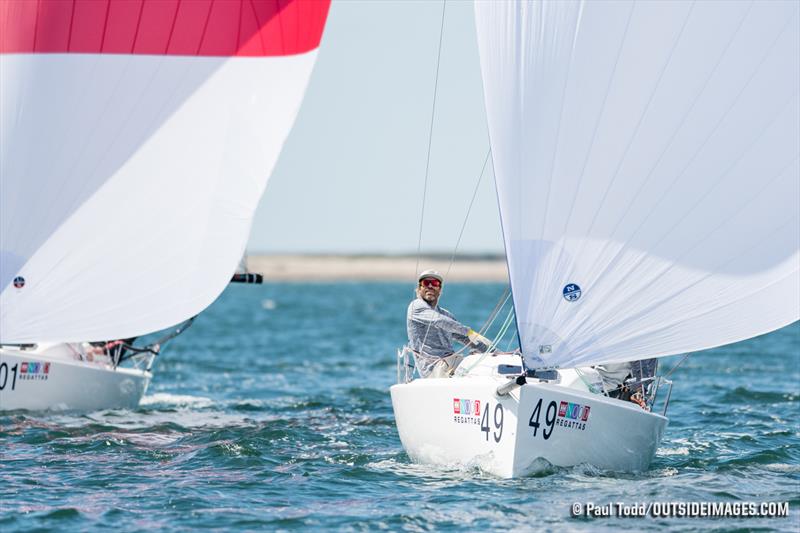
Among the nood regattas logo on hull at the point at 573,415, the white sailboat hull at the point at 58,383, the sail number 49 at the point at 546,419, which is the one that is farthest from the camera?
the white sailboat hull at the point at 58,383

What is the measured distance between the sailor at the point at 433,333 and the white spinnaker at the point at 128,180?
293 centimetres

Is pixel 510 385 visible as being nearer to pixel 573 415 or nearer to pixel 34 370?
pixel 573 415

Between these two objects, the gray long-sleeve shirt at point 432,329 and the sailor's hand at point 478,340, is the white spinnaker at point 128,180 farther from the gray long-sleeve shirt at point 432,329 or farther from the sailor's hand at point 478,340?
the sailor's hand at point 478,340

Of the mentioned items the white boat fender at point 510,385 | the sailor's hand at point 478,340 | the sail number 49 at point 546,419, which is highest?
the sailor's hand at point 478,340

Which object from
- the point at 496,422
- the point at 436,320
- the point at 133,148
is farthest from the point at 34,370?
the point at 496,422

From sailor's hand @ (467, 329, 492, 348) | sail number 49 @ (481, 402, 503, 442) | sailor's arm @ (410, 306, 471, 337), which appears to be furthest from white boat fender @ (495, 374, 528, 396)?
sailor's arm @ (410, 306, 471, 337)

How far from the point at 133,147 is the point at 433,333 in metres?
4.65

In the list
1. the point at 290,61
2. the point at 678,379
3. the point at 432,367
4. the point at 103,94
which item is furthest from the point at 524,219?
the point at 678,379

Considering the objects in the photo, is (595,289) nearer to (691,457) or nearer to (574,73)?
(574,73)

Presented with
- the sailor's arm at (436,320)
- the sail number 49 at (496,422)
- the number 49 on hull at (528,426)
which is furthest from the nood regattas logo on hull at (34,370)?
the sail number 49 at (496,422)

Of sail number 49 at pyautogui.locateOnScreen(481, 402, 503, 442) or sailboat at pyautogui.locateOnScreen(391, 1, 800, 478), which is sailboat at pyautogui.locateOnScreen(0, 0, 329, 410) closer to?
sail number 49 at pyautogui.locateOnScreen(481, 402, 503, 442)

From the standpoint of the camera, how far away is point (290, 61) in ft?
48.1

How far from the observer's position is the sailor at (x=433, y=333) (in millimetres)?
11945

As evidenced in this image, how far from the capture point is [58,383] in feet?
52.1
